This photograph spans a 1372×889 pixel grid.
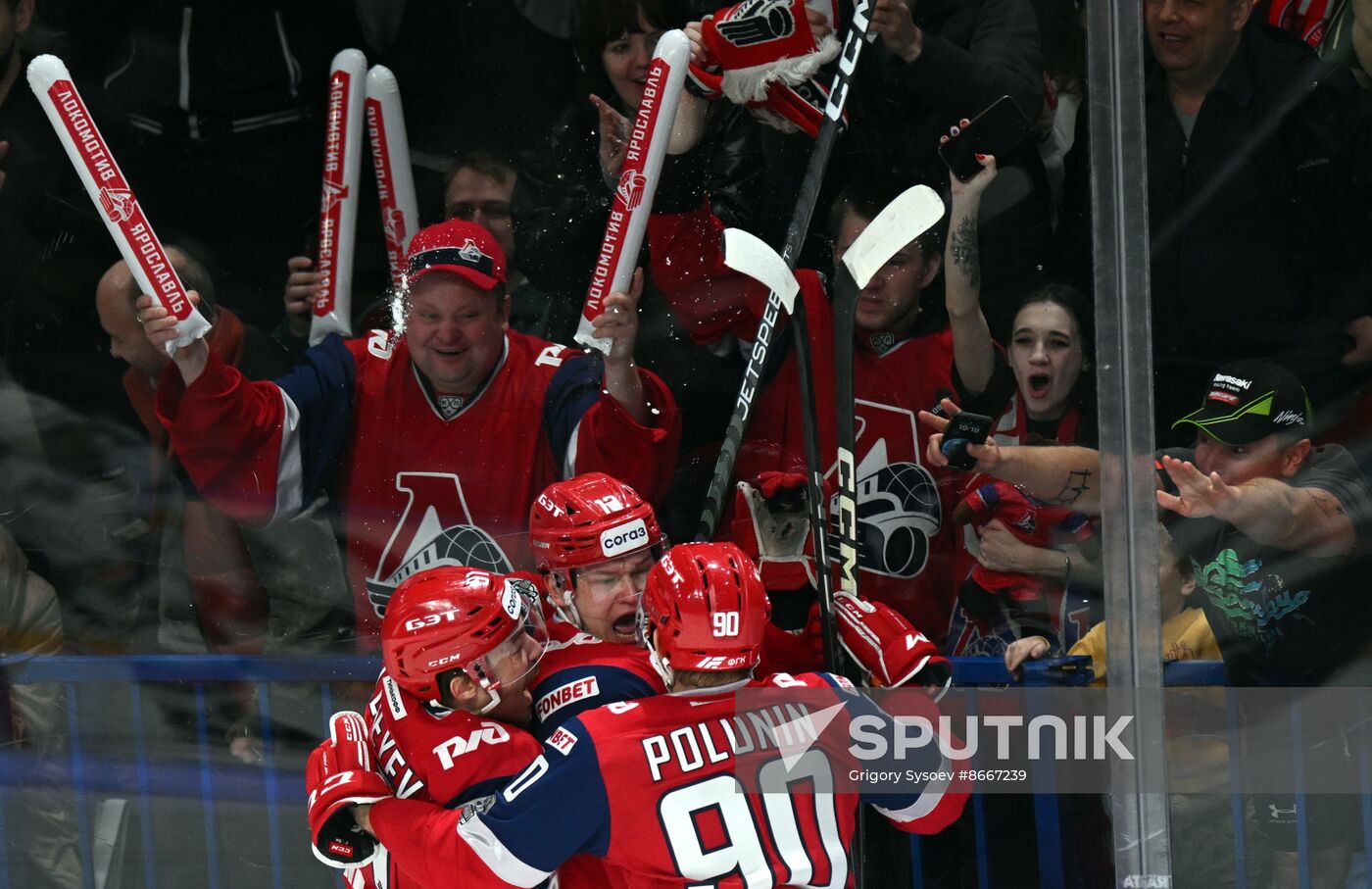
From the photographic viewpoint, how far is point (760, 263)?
2568 mm

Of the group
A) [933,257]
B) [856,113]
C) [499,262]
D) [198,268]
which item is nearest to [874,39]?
[856,113]

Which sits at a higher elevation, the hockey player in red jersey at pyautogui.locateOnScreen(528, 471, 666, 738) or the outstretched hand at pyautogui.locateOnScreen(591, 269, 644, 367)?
the outstretched hand at pyautogui.locateOnScreen(591, 269, 644, 367)

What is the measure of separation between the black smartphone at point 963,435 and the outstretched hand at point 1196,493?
306 mm

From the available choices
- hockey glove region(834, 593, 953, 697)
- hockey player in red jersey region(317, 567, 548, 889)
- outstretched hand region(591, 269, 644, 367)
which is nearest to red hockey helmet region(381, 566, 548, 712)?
hockey player in red jersey region(317, 567, 548, 889)

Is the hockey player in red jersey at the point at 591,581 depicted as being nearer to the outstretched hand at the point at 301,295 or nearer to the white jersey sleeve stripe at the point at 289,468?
the white jersey sleeve stripe at the point at 289,468

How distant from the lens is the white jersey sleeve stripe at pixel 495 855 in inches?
81.7

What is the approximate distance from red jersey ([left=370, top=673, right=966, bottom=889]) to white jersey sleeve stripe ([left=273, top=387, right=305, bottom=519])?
0.89m

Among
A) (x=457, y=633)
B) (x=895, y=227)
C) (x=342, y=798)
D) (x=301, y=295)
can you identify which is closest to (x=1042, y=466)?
(x=895, y=227)

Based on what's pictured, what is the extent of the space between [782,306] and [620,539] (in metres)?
0.58

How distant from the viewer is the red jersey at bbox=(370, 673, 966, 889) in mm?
2078

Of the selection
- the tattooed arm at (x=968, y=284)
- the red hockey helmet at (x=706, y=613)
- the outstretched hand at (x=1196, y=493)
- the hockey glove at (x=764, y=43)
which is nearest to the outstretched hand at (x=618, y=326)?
the hockey glove at (x=764, y=43)

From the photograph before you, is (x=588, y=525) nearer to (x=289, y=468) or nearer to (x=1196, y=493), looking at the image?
(x=289, y=468)

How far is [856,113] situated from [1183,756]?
1.24m

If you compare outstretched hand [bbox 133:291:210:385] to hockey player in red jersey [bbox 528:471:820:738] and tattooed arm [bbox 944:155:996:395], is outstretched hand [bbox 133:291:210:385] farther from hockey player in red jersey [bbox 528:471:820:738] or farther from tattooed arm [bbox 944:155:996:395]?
tattooed arm [bbox 944:155:996:395]
